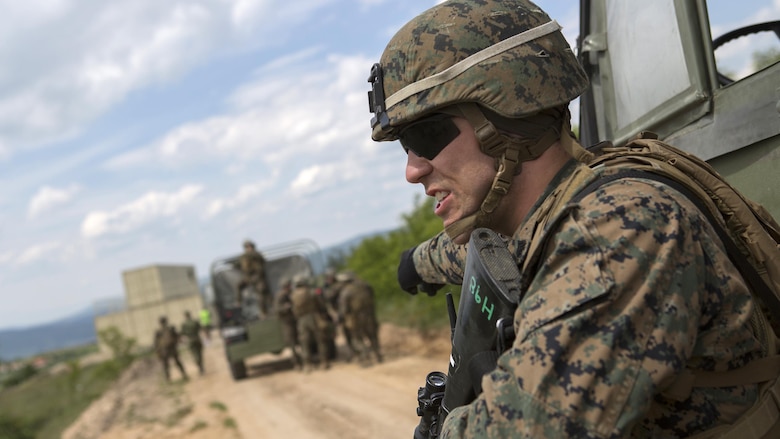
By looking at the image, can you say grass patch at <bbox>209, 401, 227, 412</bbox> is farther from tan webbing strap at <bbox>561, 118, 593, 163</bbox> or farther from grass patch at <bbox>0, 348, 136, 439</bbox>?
tan webbing strap at <bbox>561, 118, 593, 163</bbox>

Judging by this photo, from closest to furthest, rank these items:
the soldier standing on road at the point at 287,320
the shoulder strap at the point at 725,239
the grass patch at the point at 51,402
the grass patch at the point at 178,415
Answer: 1. the shoulder strap at the point at 725,239
2. the grass patch at the point at 178,415
3. the soldier standing on road at the point at 287,320
4. the grass patch at the point at 51,402

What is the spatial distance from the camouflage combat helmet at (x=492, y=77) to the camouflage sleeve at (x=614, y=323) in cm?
33

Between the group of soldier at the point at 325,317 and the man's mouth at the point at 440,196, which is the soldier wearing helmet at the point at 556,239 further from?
the group of soldier at the point at 325,317

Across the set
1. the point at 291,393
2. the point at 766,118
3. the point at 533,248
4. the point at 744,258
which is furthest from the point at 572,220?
the point at 291,393

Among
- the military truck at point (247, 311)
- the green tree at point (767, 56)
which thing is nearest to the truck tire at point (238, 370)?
the military truck at point (247, 311)

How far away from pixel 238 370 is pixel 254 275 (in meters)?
2.53

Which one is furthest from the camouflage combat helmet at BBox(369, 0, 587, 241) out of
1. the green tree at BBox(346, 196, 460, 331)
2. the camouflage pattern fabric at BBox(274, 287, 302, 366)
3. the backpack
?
the camouflage pattern fabric at BBox(274, 287, 302, 366)

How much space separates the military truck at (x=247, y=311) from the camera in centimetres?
1441

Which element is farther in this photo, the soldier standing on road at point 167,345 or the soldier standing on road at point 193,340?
the soldier standing on road at point 193,340

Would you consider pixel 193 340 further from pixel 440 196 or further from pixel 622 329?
Answer: pixel 622 329

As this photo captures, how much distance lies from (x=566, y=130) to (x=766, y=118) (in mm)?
735

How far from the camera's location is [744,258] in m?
1.48

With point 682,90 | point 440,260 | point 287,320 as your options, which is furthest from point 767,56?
point 287,320

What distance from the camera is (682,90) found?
2.48m
